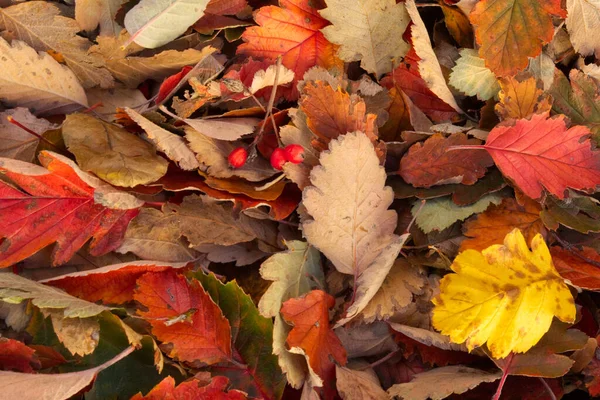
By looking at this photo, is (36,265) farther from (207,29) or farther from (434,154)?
(434,154)

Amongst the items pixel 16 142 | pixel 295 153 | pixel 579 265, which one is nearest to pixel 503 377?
pixel 579 265

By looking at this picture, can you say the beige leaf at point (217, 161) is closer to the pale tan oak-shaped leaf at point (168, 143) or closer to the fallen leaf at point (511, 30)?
the pale tan oak-shaped leaf at point (168, 143)

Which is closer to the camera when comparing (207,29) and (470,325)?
(470,325)

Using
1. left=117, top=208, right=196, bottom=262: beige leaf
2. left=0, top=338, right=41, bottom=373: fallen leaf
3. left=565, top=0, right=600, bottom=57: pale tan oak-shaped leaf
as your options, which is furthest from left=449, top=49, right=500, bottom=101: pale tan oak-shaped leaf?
left=0, top=338, right=41, bottom=373: fallen leaf

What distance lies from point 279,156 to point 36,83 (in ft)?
1.19

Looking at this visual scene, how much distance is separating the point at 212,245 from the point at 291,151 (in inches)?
7.2

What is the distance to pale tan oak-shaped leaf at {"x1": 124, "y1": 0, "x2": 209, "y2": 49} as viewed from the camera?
85 centimetres

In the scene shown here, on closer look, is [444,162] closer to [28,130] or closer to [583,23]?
[583,23]

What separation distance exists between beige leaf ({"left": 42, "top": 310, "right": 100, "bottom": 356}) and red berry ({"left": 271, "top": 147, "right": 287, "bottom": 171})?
0.31 meters

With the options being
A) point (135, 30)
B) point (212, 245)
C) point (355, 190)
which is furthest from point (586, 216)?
point (135, 30)

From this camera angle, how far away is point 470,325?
30.4 inches

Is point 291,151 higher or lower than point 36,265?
higher

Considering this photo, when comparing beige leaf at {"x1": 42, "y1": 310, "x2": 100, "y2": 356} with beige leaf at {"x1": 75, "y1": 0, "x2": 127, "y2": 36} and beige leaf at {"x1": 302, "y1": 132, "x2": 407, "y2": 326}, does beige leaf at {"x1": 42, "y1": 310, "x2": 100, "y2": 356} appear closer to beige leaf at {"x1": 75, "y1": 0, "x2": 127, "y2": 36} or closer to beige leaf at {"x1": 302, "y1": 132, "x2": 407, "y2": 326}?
beige leaf at {"x1": 302, "y1": 132, "x2": 407, "y2": 326}

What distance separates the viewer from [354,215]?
0.80m
